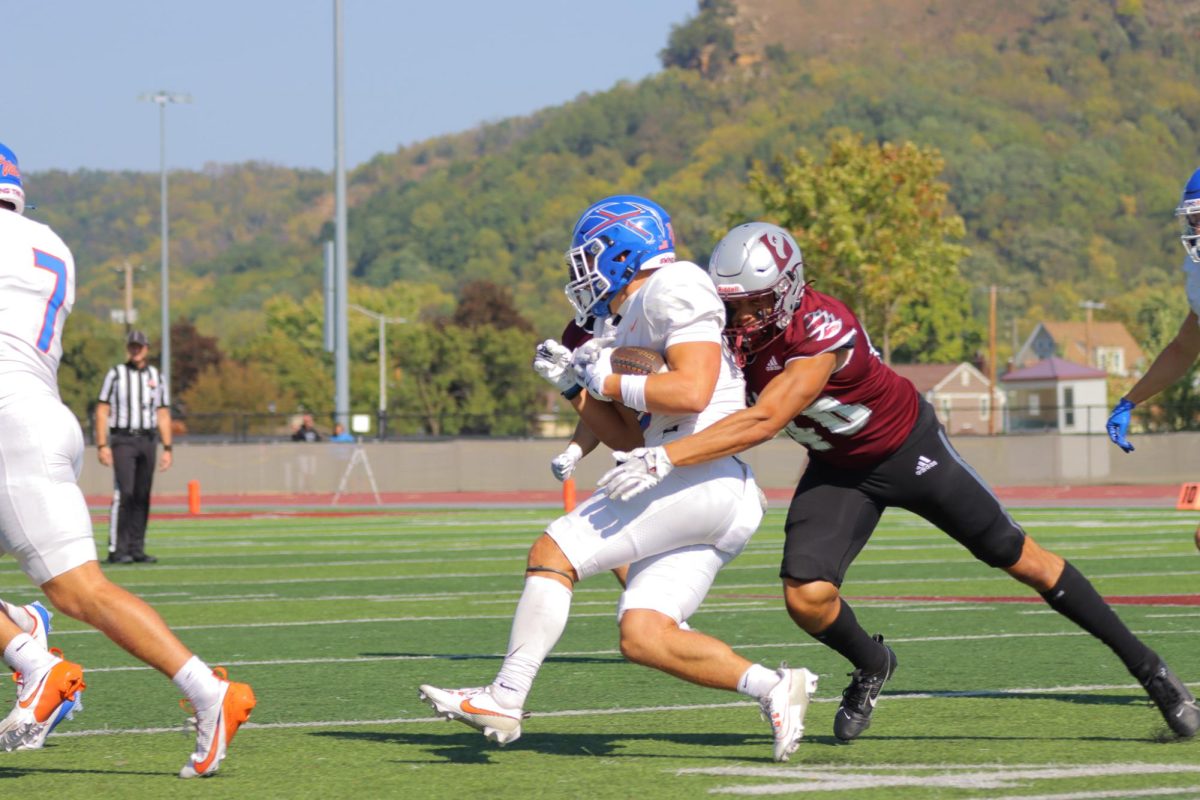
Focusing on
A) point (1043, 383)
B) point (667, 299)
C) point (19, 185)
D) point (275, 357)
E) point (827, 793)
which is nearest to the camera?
point (827, 793)

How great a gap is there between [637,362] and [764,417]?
405mm

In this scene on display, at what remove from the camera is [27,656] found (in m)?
5.67

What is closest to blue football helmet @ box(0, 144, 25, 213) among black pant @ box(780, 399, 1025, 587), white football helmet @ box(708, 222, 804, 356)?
white football helmet @ box(708, 222, 804, 356)

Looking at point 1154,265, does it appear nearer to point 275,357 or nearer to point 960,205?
point 960,205

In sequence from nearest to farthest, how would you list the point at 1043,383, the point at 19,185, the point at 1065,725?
the point at 19,185, the point at 1065,725, the point at 1043,383

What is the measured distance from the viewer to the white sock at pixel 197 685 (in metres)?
5.27

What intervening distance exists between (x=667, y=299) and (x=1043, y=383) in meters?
70.9

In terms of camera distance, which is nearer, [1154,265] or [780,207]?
[780,207]

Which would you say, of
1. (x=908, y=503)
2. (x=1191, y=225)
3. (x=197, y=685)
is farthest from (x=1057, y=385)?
(x=197, y=685)

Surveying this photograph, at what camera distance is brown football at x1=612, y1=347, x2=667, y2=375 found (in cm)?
536

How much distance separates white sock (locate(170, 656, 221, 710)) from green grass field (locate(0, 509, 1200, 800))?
24 cm

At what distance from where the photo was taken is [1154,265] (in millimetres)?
194500

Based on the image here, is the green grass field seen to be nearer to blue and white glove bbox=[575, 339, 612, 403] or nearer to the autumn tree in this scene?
blue and white glove bbox=[575, 339, 612, 403]

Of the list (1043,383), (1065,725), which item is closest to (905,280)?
(1043,383)
